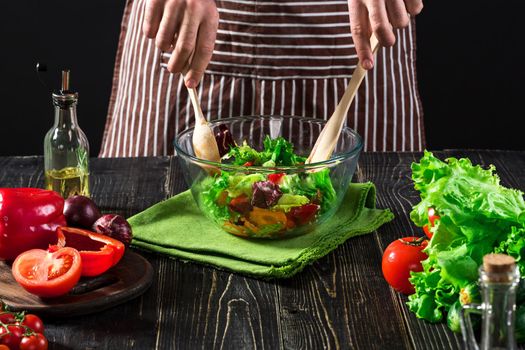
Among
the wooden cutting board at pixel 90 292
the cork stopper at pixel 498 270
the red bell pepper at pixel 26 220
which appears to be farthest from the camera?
the red bell pepper at pixel 26 220

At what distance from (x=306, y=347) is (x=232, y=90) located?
3.65 feet

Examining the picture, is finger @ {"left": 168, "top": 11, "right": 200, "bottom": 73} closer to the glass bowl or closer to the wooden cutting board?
the glass bowl

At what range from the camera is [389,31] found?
161cm

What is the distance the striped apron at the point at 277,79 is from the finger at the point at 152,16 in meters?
0.53

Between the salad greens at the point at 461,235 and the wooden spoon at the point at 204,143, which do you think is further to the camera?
the wooden spoon at the point at 204,143

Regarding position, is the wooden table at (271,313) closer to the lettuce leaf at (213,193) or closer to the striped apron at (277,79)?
the lettuce leaf at (213,193)

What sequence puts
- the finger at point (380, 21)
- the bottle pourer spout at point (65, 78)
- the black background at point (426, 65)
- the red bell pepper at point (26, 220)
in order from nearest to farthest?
1. the red bell pepper at point (26, 220)
2. the finger at point (380, 21)
3. the bottle pourer spout at point (65, 78)
4. the black background at point (426, 65)

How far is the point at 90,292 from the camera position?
139 cm

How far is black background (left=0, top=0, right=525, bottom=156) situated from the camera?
314cm

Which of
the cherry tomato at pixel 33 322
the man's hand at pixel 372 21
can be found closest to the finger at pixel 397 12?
the man's hand at pixel 372 21

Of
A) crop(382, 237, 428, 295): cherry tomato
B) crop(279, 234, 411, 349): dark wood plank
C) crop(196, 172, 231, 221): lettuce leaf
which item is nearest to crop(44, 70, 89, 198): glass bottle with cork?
crop(196, 172, 231, 221): lettuce leaf

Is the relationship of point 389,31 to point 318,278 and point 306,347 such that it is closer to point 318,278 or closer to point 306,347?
point 318,278

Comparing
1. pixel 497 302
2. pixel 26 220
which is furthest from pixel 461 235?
pixel 26 220

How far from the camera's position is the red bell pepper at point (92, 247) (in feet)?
4.65
